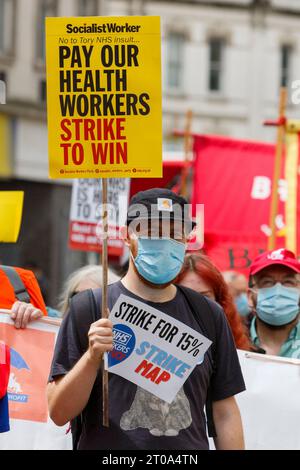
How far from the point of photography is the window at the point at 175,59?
33969 millimetres

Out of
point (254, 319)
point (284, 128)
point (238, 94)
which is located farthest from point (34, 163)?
point (254, 319)

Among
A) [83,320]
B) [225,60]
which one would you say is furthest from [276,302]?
[225,60]

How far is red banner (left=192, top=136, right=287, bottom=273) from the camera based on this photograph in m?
9.65

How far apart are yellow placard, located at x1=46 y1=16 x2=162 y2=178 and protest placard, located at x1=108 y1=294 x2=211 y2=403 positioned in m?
0.46

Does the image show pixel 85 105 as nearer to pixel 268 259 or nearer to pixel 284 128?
pixel 268 259

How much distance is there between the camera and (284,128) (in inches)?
360

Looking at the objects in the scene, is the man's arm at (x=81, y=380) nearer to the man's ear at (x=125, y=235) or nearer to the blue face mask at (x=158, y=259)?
the blue face mask at (x=158, y=259)

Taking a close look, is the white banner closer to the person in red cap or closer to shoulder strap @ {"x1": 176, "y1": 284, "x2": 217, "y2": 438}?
the person in red cap

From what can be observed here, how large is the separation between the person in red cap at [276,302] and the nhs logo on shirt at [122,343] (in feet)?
4.74

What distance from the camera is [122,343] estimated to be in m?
3.81

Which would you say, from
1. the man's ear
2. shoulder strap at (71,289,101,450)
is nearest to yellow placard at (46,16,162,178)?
the man's ear

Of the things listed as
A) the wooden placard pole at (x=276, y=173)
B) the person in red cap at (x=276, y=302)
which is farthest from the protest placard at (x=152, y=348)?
the wooden placard pole at (x=276, y=173)

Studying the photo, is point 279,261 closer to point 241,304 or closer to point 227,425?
point 227,425
